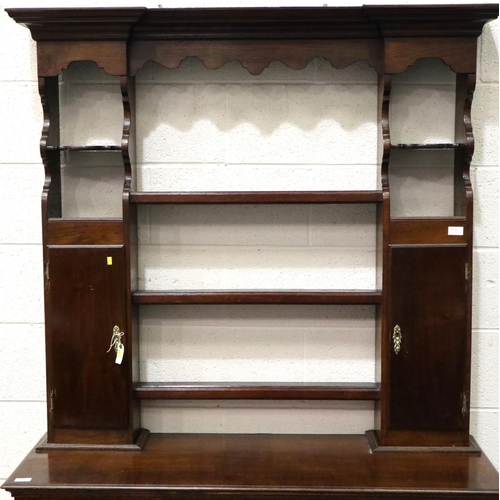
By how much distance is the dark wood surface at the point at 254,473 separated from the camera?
7.04 ft

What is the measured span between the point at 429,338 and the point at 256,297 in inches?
25.6

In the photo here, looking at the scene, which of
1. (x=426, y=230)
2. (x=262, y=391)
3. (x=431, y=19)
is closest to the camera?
(x=431, y=19)

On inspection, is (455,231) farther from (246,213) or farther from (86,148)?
(86,148)

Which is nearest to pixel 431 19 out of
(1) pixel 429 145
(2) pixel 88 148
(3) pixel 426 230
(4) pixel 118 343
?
(1) pixel 429 145

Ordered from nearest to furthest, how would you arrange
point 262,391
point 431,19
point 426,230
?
point 431,19
point 426,230
point 262,391

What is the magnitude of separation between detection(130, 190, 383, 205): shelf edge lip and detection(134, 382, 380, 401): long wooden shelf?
2.34 feet

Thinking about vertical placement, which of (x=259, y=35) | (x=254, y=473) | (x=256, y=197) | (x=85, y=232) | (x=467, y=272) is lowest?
(x=254, y=473)

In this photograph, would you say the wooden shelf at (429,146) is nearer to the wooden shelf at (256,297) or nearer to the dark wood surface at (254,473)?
the wooden shelf at (256,297)

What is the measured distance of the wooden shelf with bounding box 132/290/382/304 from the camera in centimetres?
243

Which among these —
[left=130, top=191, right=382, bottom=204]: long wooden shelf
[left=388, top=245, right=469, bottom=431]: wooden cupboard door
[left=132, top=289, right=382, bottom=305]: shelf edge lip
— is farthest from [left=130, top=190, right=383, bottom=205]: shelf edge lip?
[left=132, top=289, right=382, bottom=305]: shelf edge lip

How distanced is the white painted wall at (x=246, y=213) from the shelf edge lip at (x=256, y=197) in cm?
17

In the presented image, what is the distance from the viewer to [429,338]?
7.79 ft

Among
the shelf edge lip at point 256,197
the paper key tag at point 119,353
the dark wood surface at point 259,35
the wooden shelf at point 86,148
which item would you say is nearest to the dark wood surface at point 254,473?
the paper key tag at point 119,353

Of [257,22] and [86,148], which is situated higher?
[257,22]
